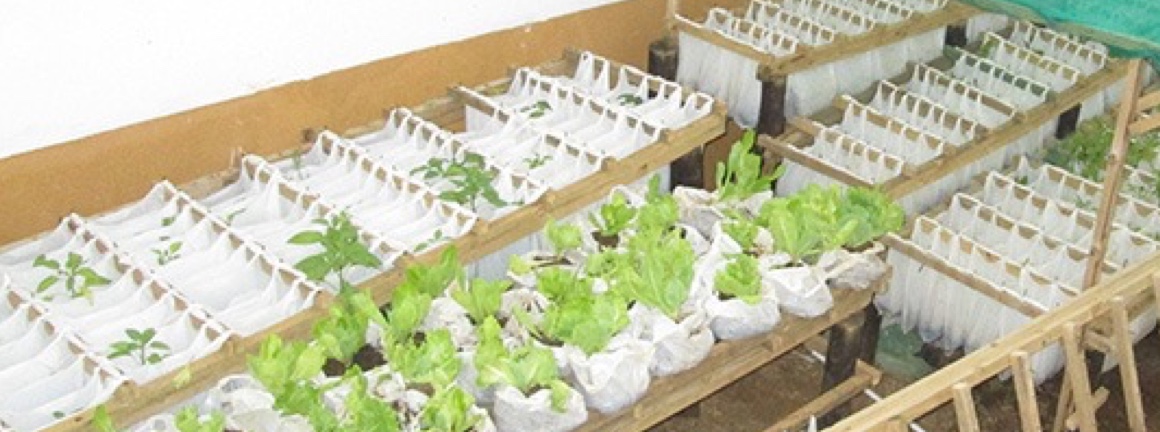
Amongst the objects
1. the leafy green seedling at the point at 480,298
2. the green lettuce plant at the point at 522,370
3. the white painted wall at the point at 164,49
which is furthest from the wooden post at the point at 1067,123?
the green lettuce plant at the point at 522,370

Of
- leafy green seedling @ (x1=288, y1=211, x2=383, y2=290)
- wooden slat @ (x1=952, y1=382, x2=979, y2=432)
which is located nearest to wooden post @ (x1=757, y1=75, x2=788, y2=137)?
leafy green seedling @ (x1=288, y1=211, x2=383, y2=290)

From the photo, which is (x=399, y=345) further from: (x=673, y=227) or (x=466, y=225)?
(x=673, y=227)

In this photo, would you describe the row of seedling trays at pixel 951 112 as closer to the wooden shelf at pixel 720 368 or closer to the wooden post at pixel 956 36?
the wooden post at pixel 956 36

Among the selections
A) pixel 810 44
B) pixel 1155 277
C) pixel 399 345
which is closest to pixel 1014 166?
pixel 810 44

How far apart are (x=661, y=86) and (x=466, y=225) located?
1685 mm

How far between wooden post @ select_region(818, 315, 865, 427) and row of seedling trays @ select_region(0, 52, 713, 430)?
1318 mm

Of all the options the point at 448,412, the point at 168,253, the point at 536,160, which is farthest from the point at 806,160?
the point at 168,253

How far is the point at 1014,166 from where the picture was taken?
299 inches

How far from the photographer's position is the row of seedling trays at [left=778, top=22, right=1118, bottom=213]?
725cm

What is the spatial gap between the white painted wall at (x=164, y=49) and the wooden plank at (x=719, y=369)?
2588mm

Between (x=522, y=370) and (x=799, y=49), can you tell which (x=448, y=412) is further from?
(x=799, y=49)

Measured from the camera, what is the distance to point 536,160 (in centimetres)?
654

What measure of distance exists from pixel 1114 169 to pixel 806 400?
2.04m

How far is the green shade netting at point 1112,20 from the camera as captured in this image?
5418 mm
